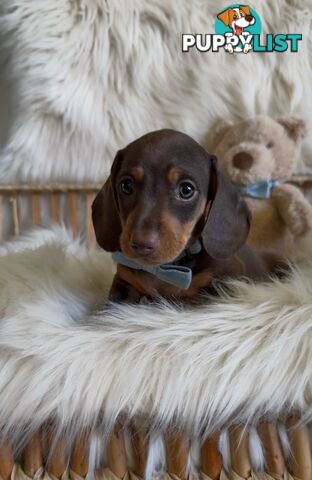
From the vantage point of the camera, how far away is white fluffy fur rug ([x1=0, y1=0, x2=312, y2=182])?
1.49 m

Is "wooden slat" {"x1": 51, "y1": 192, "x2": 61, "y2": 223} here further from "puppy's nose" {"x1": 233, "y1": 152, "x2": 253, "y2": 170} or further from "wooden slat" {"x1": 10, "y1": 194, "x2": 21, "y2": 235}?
"puppy's nose" {"x1": 233, "y1": 152, "x2": 253, "y2": 170}

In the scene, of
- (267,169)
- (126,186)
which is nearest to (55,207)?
(267,169)

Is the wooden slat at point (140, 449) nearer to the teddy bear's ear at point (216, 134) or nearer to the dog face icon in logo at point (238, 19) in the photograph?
the teddy bear's ear at point (216, 134)

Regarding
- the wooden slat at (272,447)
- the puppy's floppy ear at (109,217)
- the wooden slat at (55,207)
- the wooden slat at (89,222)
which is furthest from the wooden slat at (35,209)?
the wooden slat at (272,447)

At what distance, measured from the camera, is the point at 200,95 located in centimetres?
155

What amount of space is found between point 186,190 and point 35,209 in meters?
0.82

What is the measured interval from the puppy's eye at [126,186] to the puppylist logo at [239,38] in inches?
29.4

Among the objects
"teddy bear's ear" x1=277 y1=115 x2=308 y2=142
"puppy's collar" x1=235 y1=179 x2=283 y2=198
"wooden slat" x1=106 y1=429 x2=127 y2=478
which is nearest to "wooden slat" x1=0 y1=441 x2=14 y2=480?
"wooden slat" x1=106 y1=429 x2=127 y2=478

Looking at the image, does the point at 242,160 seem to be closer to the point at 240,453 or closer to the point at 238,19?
the point at 238,19

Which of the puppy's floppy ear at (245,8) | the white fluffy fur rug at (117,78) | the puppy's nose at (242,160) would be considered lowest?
the puppy's nose at (242,160)

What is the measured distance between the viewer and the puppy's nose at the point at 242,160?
148 cm

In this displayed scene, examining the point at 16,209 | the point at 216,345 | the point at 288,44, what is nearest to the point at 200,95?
the point at 288,44

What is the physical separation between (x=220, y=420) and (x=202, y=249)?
14.2 inches

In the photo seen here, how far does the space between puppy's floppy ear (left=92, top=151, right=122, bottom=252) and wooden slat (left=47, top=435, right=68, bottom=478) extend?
36 centimetres
